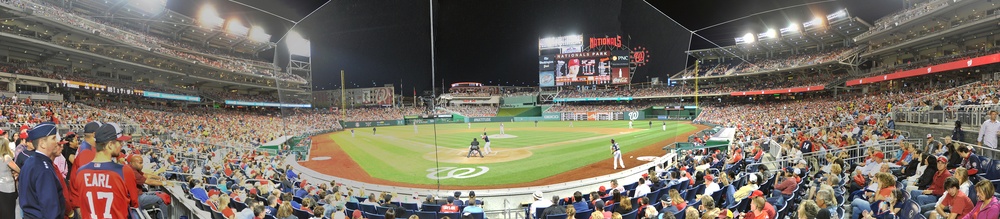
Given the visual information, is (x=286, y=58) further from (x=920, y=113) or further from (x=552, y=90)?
(x=552, y=90)

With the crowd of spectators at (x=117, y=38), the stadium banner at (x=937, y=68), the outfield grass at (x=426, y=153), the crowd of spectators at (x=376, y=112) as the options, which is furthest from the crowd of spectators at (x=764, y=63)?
the crowd of spectators at (x=117, y=38)

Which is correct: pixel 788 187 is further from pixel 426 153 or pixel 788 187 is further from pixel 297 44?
pixel 297 44

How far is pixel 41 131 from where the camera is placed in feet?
11.0

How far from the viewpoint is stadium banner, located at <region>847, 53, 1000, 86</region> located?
23.9m

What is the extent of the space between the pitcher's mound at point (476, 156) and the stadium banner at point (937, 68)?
2763 cm

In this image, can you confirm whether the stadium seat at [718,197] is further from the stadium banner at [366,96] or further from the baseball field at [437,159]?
the stadium banner at [366,96]

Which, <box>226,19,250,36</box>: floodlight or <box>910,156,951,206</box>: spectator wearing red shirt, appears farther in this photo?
<box>226,19,250,36</box>: floodlight

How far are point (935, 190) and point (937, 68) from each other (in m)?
30.4

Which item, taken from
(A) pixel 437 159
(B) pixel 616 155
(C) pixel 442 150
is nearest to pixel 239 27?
(C) pixel 442 150

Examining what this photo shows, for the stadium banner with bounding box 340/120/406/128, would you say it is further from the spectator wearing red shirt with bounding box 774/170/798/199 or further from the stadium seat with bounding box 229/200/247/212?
the spectator wearing red shirt with bounding box 774/170/798/199

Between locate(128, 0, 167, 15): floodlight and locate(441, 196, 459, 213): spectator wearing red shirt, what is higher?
locate(128, 0, 167, 15): floodlight

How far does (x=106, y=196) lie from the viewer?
3.38 metres

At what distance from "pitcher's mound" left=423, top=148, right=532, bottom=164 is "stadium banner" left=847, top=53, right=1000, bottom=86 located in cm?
2763

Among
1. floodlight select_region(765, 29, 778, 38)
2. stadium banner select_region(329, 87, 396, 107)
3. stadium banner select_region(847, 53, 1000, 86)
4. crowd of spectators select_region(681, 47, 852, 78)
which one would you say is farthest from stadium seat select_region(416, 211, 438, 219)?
floodlight select_region(765, 29, 778, 38)
